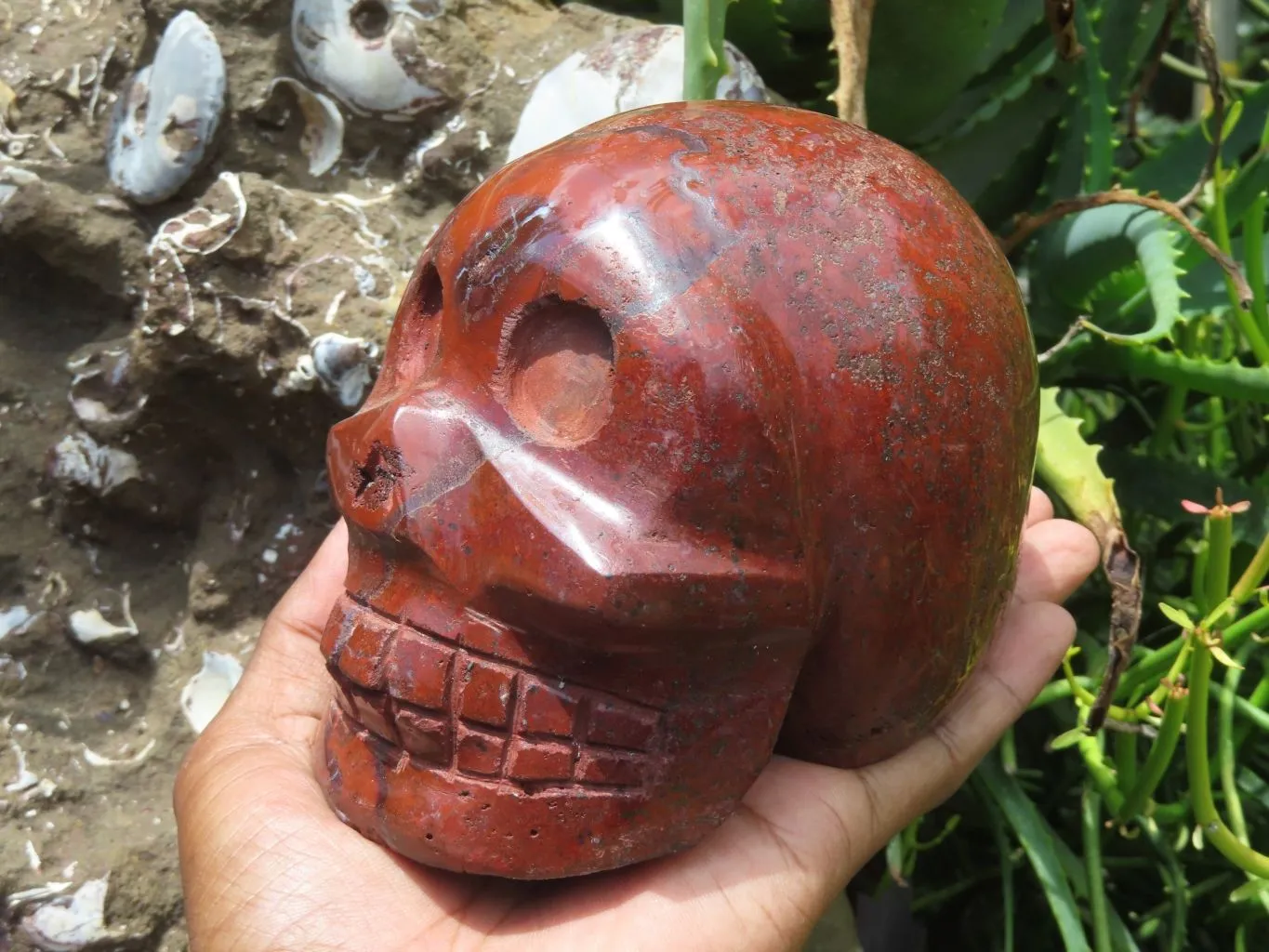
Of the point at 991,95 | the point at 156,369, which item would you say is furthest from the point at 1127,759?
the point at 156,369

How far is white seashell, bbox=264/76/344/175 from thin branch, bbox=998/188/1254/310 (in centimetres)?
80

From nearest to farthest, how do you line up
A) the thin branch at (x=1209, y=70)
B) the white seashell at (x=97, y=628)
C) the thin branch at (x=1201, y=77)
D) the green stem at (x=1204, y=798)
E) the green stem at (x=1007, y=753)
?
the green stem at (x=1204, y=798) < the thin branch at (x=1209, y=70) < the green stem at (x=1007, y=753) < the white seashell at (x=97, y=628) < the thin branch at (x=1201, y=77)

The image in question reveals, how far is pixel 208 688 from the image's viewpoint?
52.9 inches

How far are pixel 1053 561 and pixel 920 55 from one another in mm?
623

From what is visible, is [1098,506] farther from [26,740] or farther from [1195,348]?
[26,740]

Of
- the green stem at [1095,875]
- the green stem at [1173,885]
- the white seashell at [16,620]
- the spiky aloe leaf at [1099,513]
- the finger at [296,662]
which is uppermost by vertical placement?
the spiky aloe leaf at [1099,513]

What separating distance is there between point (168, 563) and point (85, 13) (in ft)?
2.27

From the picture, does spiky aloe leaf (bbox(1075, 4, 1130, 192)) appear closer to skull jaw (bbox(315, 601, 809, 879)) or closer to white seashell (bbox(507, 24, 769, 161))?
white seashell (bbox(507, 24, 769, 161))

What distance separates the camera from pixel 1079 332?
1.38 meters

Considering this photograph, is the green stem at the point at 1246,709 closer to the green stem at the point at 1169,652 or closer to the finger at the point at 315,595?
the green stem at the point at 1169,652

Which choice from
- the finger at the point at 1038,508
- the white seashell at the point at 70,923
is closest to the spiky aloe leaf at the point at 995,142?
the finger at the point at 1038,508

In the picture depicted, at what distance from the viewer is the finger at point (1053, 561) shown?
3.86 feet

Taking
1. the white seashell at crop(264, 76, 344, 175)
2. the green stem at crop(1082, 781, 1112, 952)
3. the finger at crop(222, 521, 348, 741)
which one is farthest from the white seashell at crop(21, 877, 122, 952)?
the green stem at crop(1082, 781, 1112, 952)

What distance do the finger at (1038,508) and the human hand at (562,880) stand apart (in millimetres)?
173
